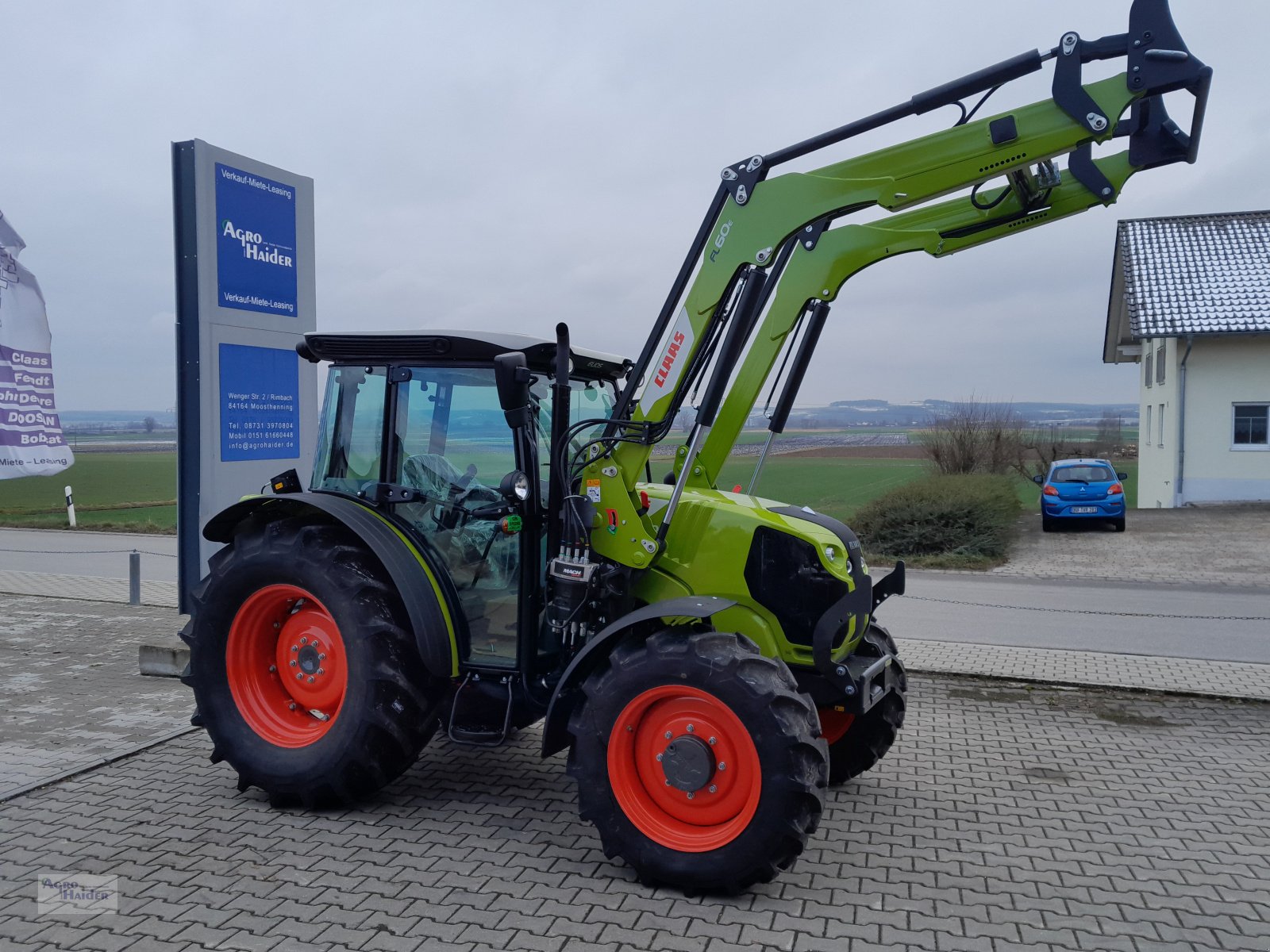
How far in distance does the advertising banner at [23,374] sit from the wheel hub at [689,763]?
658 cm

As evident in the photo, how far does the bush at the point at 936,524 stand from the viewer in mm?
17391

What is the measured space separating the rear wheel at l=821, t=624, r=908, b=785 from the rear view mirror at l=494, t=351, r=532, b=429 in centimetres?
220

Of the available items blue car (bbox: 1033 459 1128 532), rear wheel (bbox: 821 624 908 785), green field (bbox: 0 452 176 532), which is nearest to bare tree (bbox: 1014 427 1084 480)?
blue car (bbox: 1033 459 1128 532)

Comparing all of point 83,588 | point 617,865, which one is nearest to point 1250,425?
point 83,588

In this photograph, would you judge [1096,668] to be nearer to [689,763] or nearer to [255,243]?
[689,763]

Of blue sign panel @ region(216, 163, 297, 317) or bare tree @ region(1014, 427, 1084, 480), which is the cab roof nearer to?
blue sign panel @ region(216, 163, 297, 317)

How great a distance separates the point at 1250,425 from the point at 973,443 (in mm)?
6856

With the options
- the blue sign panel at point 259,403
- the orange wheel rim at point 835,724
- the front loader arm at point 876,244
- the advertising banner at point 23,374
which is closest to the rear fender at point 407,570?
the front loader arm at point 876,244

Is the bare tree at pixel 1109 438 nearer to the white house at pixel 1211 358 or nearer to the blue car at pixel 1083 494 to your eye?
the white house at pixel 1211 358

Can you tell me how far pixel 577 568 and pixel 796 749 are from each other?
4.29 feet

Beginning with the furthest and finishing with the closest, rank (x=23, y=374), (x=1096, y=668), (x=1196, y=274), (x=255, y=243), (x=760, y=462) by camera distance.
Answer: (x=1196, y=274), (x=1096, y=668), (x=23, y=374), (x=255, y=243), (x=760, y=462)

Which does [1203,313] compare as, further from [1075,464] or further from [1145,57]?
[1145,57]

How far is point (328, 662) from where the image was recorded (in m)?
5.14

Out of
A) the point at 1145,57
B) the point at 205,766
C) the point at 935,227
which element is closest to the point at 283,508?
the point at 205,766
